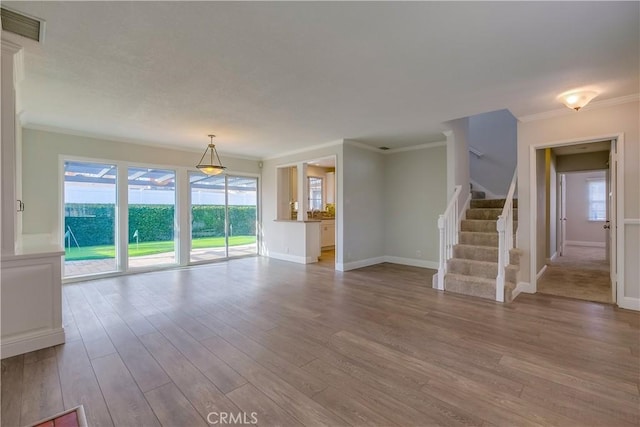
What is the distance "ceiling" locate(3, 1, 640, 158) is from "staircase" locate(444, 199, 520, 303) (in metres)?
1.87

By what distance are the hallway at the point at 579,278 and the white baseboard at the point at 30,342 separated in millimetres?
6122

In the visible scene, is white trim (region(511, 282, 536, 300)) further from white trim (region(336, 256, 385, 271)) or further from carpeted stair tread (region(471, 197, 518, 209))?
white trim (region(336, 256, 385, 271))

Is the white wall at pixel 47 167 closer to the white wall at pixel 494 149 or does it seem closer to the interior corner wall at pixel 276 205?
the interior corner wall at pixel 276 205

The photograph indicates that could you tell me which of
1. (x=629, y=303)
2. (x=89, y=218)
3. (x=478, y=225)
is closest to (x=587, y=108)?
(x=478, y=225)

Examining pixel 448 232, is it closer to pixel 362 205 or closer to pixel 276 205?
pixel 362 205

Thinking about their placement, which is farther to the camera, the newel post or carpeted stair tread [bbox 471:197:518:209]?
carpeted stair tread [bbox 471:197:518:209]

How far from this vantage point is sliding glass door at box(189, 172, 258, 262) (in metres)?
6.88

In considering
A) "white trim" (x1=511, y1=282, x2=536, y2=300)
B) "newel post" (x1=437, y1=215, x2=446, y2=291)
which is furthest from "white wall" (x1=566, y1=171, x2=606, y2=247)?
"newel post" (x1=437, y1=215, x2=446, y2=291)

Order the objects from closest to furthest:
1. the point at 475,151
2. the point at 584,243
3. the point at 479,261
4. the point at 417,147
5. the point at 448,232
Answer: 1. the point at 479,261
2. the point at 448,232
3. the point at 417,147
4. the point at 475,151
5. the point at 584,243

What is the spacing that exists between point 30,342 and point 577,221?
12.9 m

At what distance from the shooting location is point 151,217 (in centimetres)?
620

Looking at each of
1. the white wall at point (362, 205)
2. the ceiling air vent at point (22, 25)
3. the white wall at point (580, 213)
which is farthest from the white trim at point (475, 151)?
the ceiling air vent at point (22, 25)

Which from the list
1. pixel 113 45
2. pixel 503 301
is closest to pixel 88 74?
pixel 113 45

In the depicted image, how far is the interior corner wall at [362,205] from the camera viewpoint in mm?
6008
